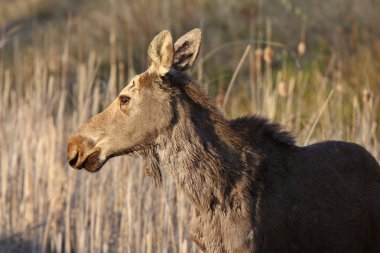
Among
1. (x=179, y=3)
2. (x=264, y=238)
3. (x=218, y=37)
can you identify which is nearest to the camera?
(x=264, y=238)

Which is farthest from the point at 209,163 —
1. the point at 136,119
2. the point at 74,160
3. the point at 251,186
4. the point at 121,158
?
the point at 121,158

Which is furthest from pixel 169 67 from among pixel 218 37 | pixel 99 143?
pixel 218 37

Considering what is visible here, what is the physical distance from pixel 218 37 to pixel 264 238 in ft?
34.7

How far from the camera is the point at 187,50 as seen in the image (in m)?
5.02

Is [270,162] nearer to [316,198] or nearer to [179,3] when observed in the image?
[316,198]

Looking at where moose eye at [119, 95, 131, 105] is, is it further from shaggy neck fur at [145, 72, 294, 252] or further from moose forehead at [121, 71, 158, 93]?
shaggy neck fur at [145, 72, 294, 252]

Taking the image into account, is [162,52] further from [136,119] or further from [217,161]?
[217,161]

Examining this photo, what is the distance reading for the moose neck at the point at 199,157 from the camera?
4.88 metres

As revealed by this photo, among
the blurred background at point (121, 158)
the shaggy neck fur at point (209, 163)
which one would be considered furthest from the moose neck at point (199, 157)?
the blurred background at point (121, 158)

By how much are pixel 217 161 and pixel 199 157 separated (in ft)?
0.32

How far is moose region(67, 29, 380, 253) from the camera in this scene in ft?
15.9

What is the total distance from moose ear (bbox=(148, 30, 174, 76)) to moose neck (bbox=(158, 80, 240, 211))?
195mm

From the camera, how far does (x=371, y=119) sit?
716cm

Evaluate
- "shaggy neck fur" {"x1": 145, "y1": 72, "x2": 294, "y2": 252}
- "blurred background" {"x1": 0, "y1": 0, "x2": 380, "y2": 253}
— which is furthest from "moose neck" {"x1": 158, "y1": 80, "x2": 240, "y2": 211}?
"blurred background" {"x1": 0, "y1": 0, "x2": 380, "y2": 253}
